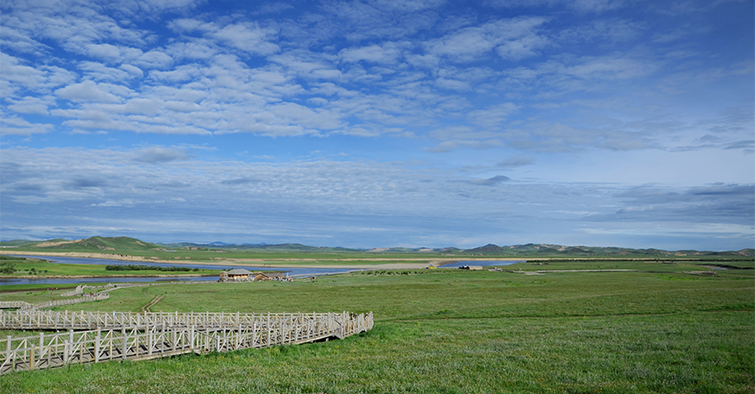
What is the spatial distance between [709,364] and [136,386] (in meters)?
21.0

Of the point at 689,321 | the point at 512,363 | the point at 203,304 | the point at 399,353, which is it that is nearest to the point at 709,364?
the point at 512,363

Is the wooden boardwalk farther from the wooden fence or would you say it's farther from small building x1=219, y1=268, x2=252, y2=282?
small building x1=219, y1=268, x2=252, y2=282

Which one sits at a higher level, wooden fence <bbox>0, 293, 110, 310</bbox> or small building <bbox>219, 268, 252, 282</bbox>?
wooden fence <bbox>0, 293, 110, 310</bbox>

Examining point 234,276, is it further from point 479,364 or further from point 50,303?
point 479,364

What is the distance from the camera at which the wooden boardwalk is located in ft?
60.1

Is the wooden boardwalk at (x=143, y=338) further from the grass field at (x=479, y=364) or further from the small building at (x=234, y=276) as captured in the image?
the small building at (x=234, y=276)

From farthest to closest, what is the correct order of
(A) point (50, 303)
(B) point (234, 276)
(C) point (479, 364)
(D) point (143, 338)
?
(B) point (234, 276) < (A) point (50, 303) < (D) point (143, 338) < (C) point (479, 364)

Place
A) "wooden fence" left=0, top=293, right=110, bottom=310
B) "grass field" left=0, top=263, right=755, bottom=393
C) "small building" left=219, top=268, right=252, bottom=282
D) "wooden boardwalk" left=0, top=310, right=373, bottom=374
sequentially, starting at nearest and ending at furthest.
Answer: "grass field" left=0, top=263, right=755, bottom=393, "wooden boardwalk" left=0, top=310, right=373, bottom=374, "wooden fence" left=0, top=293, right=110, bottom=310, "small building" left=219, top=268, right=252, bottom=282

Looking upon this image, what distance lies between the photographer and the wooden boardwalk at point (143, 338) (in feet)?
60.1

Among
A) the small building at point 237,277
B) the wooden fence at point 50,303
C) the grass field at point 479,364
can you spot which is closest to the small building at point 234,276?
the small building at point 237,277

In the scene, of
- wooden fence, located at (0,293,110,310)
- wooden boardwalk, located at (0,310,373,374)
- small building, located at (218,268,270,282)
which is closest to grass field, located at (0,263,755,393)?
wooden boardwalk, located at (0,310,373,374)

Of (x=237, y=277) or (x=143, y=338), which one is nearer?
(x=143, y=338)

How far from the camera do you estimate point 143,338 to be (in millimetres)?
25234

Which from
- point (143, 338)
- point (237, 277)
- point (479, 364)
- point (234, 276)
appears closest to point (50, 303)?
point (143, 338)
